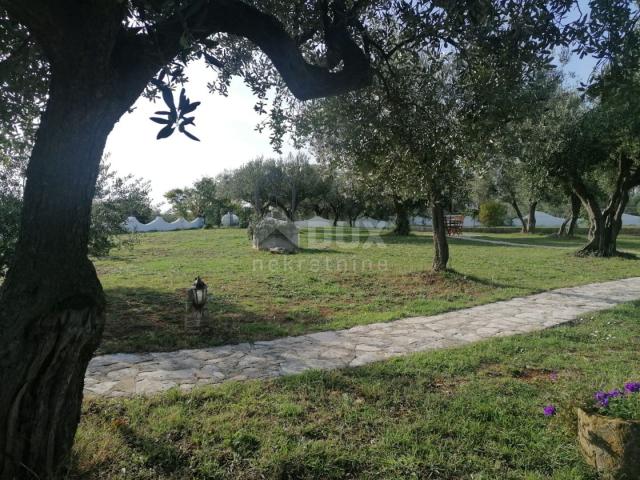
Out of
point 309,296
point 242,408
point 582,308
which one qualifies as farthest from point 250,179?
point 242,408

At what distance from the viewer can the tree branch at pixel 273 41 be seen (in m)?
2.49

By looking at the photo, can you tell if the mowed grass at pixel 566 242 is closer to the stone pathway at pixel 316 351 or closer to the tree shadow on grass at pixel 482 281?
the tree shadow on grass at pixel 482 281

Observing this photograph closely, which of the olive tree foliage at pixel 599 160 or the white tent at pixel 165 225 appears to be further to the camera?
the white tent at pixel 165 225

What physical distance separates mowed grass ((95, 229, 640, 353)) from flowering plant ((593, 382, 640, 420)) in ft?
13.0

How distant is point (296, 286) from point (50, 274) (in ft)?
25.9

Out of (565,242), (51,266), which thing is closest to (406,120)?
(51,266)

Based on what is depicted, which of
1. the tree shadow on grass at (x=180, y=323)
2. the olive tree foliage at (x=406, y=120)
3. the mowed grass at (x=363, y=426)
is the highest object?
the olive tree foliage at (x=406, y=120)

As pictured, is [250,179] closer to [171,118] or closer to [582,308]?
[582,308]

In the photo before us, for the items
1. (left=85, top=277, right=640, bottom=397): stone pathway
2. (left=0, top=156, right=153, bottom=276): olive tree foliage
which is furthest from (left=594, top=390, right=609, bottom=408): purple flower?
(left=0, top=156, right=153, bottom=276): olive tree foliage

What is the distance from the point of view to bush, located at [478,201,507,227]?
142 feet

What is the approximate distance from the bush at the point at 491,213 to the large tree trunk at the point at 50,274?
45.5 meters

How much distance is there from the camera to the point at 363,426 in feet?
11.4

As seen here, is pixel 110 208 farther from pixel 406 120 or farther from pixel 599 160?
pixel 599 160

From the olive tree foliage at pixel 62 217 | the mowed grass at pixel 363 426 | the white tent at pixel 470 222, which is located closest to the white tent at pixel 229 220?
the white tent at pixel 470 222
